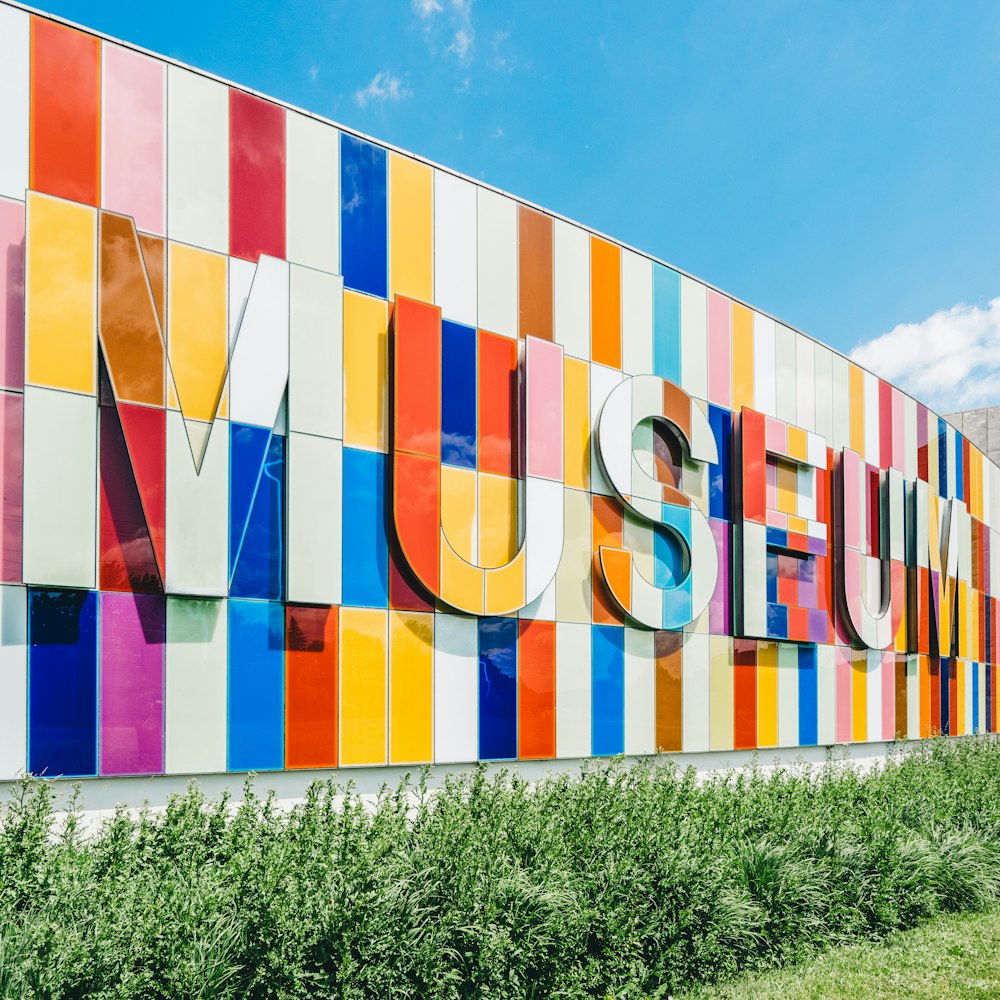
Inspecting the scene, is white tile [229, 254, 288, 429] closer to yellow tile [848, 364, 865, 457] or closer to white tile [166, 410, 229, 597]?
white tile [166, 410, 229, 597]

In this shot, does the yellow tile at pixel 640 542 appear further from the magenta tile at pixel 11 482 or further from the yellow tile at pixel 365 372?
the magenta tile at pixel 11 482

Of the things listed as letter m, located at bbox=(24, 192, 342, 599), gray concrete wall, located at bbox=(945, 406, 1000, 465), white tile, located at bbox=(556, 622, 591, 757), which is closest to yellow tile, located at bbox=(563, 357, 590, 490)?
white tile, located at bbox=(556, 622, 591, 757)

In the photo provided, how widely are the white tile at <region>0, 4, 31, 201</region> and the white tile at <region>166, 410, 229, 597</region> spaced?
2.56 meters

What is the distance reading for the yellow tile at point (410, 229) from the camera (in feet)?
37.0

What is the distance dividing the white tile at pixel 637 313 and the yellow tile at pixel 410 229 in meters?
3.72

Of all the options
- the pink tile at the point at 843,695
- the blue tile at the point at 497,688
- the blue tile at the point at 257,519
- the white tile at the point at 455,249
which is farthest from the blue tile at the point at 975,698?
the blue tile at the point at 257,519

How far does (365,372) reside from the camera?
426 inches

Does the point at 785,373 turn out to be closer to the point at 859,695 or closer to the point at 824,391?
the point at 824,391

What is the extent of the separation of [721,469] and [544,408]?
4344 mm

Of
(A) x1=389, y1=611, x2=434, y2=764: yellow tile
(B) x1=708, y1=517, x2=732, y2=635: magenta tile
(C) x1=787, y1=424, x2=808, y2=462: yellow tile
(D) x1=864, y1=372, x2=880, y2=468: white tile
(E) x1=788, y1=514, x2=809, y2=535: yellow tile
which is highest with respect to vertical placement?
(D) x1=864, y1=372, x2=880, y2=468: white tile

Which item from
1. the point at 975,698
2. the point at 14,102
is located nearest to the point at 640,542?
the point at 14,102

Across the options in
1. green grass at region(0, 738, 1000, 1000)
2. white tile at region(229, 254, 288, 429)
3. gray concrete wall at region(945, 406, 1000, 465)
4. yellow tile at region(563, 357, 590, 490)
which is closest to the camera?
green grass at region(0, 738, 1000, 1000)

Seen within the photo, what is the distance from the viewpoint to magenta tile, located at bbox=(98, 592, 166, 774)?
339 inches

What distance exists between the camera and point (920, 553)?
20688 millimetres
